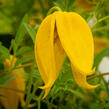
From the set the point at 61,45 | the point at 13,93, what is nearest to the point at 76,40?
the point at 61,45

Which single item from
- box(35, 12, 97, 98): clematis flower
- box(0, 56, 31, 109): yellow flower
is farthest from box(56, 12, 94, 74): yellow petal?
box(0, 56, 31, 109): yellow flower

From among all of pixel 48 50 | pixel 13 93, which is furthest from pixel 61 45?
pixel 13 93

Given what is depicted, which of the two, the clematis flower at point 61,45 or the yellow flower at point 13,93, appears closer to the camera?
the clematis flower at point 61,45

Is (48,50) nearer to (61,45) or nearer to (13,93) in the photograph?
(61,45)

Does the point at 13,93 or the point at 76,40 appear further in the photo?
the point at 13,93

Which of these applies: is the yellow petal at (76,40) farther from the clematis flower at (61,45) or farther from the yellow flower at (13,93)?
the yellow flower at (13,93)

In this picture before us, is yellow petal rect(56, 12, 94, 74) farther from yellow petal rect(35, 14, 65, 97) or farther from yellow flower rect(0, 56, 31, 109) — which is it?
yellow flower rect(0, 56, 31, 109)

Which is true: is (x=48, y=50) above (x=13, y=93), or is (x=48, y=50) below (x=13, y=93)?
above

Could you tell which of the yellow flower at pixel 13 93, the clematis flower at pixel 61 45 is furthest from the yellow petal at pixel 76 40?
the yellow flower at pixel 13 93

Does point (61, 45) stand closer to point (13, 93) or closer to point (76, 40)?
point (76, 40)

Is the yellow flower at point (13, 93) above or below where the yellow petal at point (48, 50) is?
below
